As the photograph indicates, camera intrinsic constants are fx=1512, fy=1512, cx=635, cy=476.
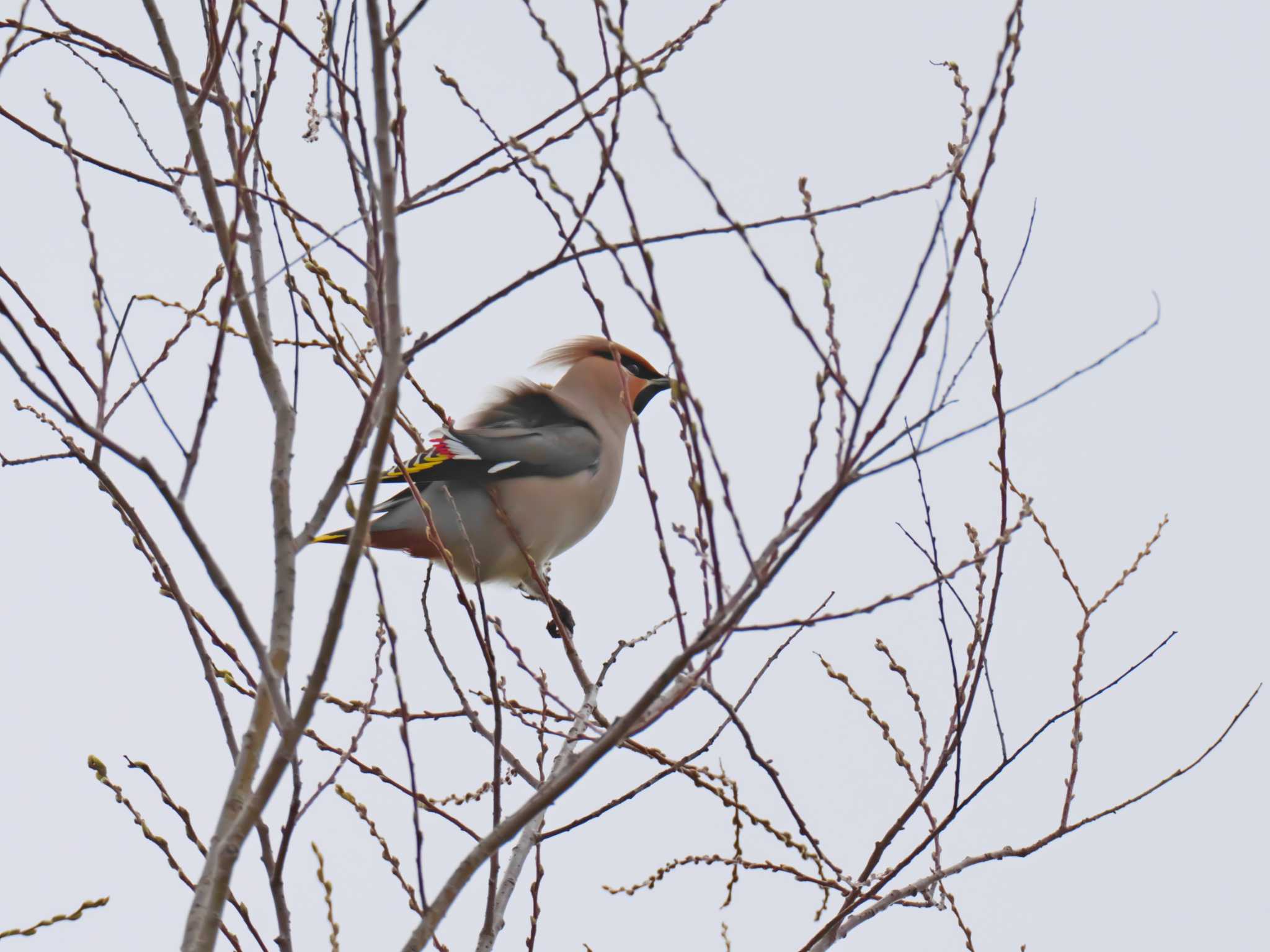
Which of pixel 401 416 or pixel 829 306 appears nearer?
pixel 829 306

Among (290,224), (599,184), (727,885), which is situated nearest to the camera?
(599,184)

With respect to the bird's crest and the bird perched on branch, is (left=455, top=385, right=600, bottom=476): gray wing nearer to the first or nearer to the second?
the bird perched on branch

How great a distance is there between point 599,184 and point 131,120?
0.94m

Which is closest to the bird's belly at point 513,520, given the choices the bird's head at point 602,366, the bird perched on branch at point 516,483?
the bird perched on branch at point 516,483

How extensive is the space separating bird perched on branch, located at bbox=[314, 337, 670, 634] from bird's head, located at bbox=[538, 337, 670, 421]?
0.27 meters

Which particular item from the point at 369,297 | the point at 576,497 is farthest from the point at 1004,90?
the point at 576,497

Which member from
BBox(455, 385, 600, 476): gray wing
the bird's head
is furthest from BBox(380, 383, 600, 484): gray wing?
the bird's head

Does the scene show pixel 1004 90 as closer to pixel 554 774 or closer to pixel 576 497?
pixel 554 774

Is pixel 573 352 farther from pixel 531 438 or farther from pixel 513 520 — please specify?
pixel 513 520

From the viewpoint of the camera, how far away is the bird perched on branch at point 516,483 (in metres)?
4.39

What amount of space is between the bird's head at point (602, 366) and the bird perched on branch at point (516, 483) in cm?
27

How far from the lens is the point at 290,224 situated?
8.27ft

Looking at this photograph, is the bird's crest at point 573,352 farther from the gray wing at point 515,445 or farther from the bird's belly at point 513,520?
the bird's belly at point 513,520

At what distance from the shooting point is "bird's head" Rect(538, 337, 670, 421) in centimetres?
547
